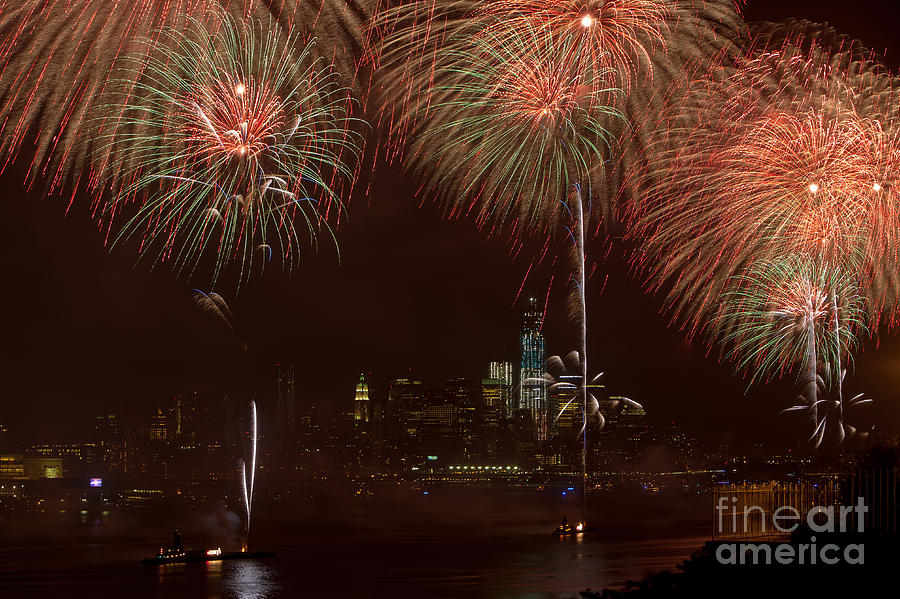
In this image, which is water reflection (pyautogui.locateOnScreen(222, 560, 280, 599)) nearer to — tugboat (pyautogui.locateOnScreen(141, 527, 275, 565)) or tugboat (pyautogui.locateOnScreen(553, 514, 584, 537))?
tugboat (pyautogui.locateOnScreen(141, 527, 275, 565))

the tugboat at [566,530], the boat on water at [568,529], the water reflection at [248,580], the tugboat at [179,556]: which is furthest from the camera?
the tugboat at [566,530]

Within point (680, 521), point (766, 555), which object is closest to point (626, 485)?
point (680, 521)

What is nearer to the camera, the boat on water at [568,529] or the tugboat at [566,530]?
the boat on water at [568,529]

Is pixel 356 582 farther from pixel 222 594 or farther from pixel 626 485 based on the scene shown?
pixel 626 485

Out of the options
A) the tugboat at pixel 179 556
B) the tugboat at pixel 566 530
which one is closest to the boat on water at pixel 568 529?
the tugboat at pixel 566 530

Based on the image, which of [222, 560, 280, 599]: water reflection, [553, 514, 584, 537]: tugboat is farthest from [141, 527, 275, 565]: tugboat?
[553, 514, 584, 537]: tugboat

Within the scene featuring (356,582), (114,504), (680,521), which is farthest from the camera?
(114,504)

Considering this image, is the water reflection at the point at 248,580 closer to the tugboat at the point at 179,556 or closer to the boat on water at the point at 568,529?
the tugboat at the point at 179,556

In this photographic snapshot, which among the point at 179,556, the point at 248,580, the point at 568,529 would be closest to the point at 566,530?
the point at 568,529
